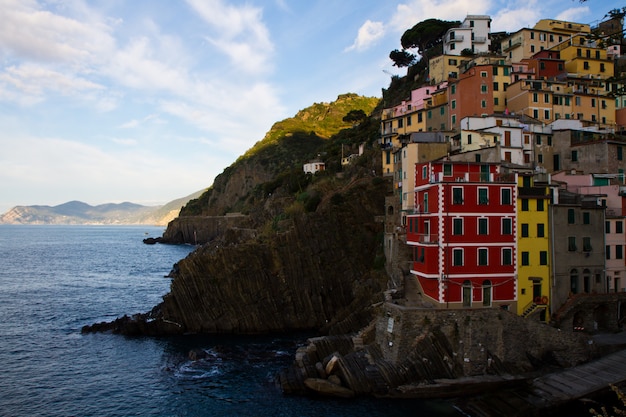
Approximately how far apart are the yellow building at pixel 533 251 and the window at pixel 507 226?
804 millimetres

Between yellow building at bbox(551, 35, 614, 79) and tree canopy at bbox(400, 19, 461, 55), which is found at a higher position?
tree canopy at bbox(400, 19, 461, 55)

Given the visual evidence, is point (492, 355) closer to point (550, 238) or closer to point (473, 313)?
point (473, 313)

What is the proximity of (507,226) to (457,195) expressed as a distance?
4.72 meters

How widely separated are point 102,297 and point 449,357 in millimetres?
56721

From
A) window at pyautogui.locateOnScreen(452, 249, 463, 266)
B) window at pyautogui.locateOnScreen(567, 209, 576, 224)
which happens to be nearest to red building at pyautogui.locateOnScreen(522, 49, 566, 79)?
window at pyautogui.locateOnScreen(567, 209, 576, 224)

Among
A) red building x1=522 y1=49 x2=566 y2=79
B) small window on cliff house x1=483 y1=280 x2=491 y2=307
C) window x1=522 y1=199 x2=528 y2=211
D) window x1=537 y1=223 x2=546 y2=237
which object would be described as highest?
red building x1=522 y1=49 x2=566 y2=79

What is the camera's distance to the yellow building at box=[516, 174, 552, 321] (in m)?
37.7

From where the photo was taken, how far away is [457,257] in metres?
36.6

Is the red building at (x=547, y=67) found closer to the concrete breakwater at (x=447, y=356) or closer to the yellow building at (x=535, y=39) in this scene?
the yellow building at (x=535, y=39)

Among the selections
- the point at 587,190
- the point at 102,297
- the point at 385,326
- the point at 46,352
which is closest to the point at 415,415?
the point at 385,326

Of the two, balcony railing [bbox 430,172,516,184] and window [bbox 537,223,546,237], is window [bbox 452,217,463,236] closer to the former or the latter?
balcony railing [bbox 430,172,516,184]

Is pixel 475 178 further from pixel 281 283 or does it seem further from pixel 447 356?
pixel 281 283

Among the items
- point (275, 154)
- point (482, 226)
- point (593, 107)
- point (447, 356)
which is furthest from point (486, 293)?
point (275, 154)

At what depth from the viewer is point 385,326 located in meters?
36.2
